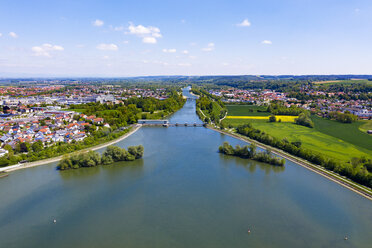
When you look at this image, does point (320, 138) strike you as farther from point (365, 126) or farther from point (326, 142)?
point (365, 126)

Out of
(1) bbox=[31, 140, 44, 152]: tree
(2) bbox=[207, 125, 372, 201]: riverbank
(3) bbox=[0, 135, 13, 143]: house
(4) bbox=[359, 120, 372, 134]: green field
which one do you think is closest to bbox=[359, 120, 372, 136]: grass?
(4) bbox=[359, 120, 372, 134]: green field

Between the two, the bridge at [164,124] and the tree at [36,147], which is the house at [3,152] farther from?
the bridge at [164,124]

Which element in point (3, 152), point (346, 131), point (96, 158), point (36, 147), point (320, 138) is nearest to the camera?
point (96, 158)

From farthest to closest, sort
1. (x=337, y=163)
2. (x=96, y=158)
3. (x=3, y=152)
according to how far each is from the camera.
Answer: (x=3, y=152) → (x=96, y=158) → (x=337, y=163)

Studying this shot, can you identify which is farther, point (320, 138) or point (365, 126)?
point (365, 126)

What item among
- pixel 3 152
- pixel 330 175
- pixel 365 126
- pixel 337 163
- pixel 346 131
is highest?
pixel 3 152

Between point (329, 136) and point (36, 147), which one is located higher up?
point (36, 147)

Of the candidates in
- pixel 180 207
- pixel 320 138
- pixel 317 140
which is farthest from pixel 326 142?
pixel 180 207
